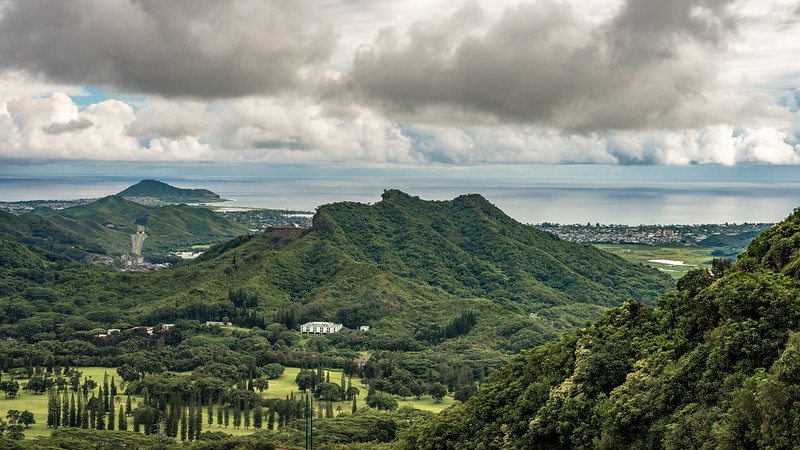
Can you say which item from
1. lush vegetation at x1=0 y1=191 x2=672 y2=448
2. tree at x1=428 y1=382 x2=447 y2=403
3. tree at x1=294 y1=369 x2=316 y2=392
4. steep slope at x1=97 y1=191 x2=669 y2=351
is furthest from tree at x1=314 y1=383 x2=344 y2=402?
steep slope at x1=97 y1=191 x2=669 y2=351

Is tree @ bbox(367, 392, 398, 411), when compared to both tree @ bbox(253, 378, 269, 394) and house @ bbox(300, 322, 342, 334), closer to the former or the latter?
tree @ bbox(253, 378, 269, 394)

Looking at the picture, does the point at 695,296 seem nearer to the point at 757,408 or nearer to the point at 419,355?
the point at 757,408

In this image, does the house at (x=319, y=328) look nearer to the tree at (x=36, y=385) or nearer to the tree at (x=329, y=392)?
the tree at (x=329, y=392)

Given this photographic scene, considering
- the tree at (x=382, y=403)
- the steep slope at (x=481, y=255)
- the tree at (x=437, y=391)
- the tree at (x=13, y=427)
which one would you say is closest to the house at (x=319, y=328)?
the steep slope at (x=481, y=255)

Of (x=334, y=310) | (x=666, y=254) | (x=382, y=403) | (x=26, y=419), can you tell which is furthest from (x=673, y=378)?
(x=666, y=254)

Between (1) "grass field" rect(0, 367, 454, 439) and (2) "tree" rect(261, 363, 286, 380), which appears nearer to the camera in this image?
(1) "grass field" rect(0, 367, 454, 439)

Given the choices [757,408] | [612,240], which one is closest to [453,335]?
[757,408]

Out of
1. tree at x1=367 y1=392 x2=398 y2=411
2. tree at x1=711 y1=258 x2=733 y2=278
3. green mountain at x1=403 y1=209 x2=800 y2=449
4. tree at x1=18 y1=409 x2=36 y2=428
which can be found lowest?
tree at x1=367 y1=392 x2=398 y2=411
